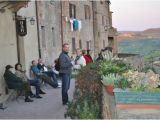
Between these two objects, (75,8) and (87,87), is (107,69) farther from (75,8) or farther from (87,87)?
(75,8)

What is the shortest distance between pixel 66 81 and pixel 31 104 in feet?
5.05

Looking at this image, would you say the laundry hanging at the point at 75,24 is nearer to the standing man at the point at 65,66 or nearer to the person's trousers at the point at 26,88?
the person's trousers at the point at 26,88

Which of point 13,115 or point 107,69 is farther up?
point 107,69

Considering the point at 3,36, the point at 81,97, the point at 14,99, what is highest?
the point at 3,36

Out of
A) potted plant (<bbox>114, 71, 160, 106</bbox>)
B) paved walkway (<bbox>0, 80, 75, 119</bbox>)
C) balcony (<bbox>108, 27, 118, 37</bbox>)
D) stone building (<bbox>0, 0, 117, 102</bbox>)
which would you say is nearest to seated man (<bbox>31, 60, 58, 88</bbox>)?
stone building (<bbox>0, 0, 117, 102</bbox>)

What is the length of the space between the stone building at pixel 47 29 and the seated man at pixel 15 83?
0.34 metres

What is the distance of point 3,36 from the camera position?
1506cm

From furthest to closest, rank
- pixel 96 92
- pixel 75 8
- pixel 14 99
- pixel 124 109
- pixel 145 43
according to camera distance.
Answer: pixel 75 8
pixel 145 43
pixel 14 99
pixel 96 92
pixel 124 109

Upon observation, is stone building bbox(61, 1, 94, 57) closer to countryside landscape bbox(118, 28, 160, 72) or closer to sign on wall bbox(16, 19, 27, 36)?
countryside landscape bbox(118, 28, 160, 72)

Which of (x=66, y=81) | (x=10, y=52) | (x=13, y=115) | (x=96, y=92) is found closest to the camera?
(x=96, y=92)

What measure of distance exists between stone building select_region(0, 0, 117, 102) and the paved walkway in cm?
103

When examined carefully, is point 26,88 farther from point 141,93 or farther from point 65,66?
point 141,93

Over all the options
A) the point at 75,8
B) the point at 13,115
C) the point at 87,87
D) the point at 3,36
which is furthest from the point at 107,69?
the point at 75,8

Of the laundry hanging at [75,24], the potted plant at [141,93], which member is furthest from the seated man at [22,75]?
the laundry hanging at [75,24]
